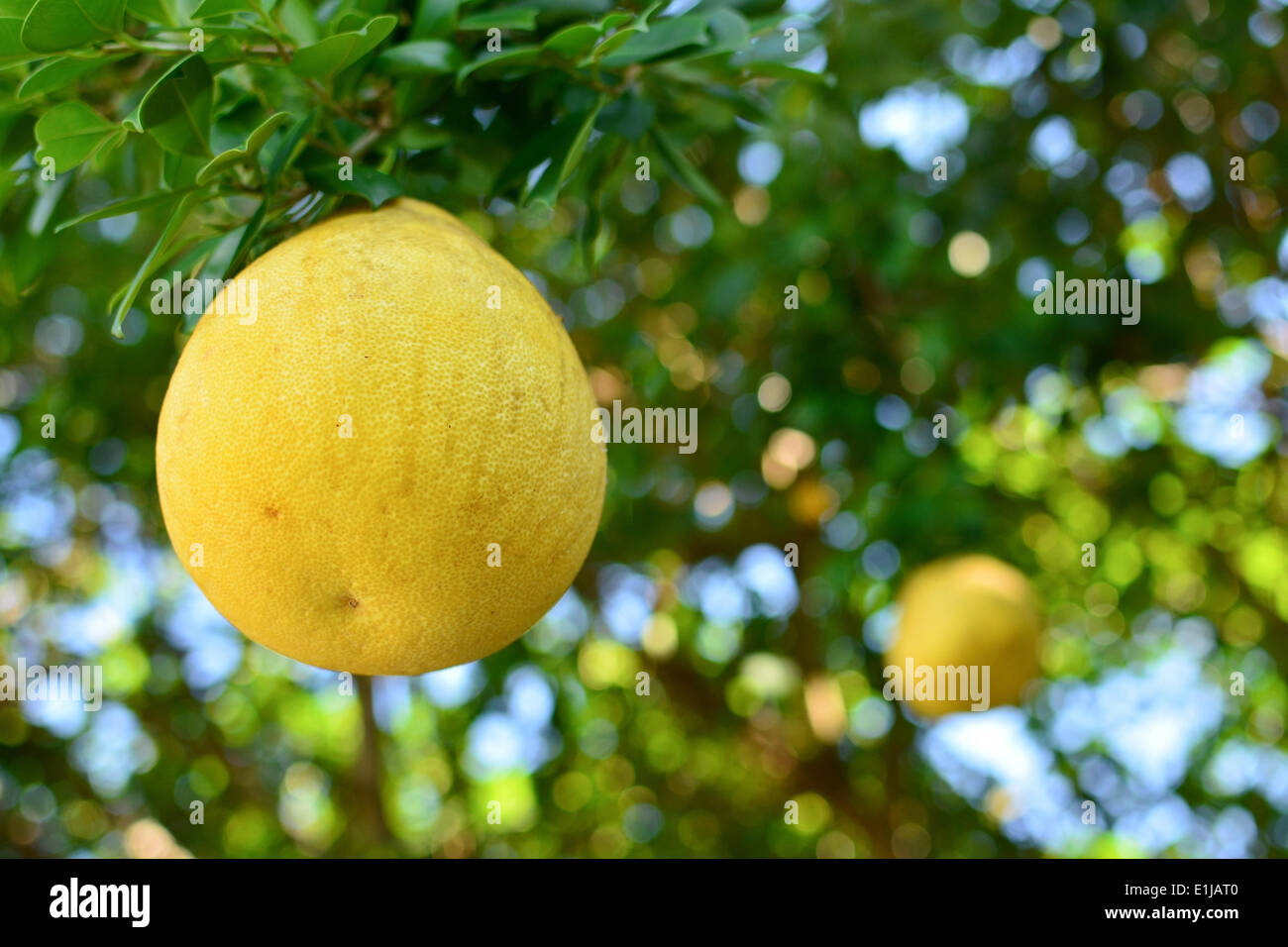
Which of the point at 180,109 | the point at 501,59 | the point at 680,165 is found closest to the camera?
the point at 180,109

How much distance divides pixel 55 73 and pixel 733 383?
2342 mm

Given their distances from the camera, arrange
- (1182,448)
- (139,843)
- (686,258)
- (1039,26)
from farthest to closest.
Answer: (139,843), (1182,448), (686,258), (1039,26)

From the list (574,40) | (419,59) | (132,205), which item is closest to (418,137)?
(419,59)

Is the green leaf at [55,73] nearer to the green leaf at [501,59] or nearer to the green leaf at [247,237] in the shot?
the green leaf at [247,237]

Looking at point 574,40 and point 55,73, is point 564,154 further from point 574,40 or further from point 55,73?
point 55,73

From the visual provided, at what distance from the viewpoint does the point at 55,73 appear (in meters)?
1.17

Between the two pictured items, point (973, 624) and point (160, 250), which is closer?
point (160, 250)

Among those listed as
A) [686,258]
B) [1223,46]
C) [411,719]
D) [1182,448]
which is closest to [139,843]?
[411,719]

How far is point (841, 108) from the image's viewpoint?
10.0 feet

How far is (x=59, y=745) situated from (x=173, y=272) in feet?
11.5

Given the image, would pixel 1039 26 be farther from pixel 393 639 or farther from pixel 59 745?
pixel 59 745

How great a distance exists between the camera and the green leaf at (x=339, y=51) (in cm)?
117

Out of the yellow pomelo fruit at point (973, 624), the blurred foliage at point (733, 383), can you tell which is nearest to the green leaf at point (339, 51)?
the blurred foliage at point (733, 383)

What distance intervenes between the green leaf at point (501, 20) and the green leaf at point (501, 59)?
3 cm
